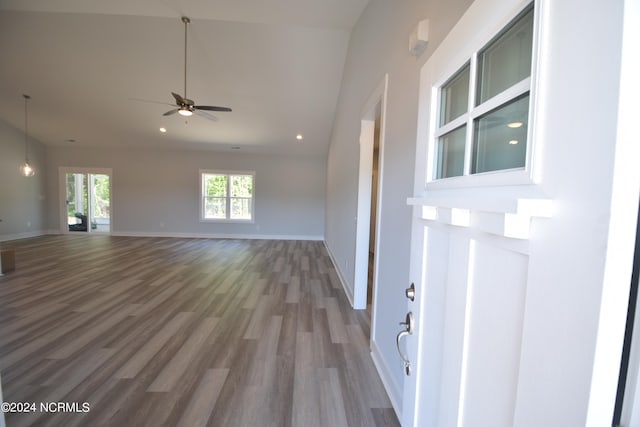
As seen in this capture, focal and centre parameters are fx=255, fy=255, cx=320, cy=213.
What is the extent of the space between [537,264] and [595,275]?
0.11m

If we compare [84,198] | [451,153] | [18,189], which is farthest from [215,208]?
[451,153]

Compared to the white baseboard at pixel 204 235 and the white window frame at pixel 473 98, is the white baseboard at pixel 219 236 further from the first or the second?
the white window frame at pixel 473 98

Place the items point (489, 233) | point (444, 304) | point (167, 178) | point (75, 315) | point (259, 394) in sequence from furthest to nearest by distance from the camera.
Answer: point (167, 178)
point (75, 315)
point (259, 394)
point (444, 304)
point (489, 233)

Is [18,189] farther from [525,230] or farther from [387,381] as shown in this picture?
[525,230]

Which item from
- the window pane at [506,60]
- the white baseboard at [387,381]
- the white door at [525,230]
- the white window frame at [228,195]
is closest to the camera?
the white door at [525,230]

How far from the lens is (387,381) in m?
1.78

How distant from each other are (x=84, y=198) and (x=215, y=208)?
4233mm

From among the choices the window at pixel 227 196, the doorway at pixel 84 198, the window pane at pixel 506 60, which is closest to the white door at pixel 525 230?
the window pane at pixel 506 60

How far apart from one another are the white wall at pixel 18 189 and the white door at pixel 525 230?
410 inches

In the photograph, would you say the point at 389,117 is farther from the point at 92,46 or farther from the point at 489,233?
the point at 92,46

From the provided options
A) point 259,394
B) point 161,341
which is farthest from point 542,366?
point 161,341

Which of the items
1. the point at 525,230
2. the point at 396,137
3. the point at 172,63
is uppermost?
the point at 172,63

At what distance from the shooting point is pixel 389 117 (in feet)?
6.29

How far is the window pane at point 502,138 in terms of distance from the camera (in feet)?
1.91
